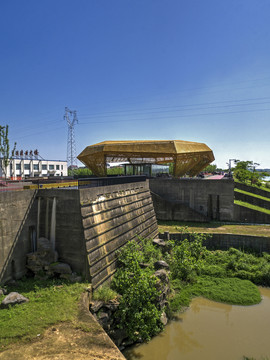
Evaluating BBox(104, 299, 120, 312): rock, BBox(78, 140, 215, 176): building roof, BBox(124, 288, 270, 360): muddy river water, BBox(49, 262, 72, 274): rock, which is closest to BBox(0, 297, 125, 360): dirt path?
BBox(104, 299, 120, 312): rock

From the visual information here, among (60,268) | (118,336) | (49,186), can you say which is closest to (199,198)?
(49,186)

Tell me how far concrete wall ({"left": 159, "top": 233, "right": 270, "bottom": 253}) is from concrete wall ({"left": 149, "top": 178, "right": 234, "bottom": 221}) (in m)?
5.35

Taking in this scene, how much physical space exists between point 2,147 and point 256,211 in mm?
28546

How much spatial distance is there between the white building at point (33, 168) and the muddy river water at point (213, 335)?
50649 millimetres

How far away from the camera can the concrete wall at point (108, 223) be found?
1231 centimetres

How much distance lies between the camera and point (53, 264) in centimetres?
1183

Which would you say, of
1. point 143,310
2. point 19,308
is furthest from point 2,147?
point 143,310

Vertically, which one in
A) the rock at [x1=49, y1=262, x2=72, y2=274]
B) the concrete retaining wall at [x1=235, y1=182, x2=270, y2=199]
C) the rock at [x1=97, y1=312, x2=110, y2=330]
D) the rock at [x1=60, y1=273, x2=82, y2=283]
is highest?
the concrete retaining wall at [x1=235, y1=182, x2=270, y2=199]

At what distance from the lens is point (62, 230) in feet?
40.8

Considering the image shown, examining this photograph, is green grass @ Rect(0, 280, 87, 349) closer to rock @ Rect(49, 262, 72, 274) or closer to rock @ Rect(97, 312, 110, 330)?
rock @ Rect(49, 262, 72, 274)

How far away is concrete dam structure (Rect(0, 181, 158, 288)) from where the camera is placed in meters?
11.3

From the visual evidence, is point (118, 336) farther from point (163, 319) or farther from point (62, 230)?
point (62, 230)

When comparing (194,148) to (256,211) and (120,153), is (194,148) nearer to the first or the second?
(120,153)

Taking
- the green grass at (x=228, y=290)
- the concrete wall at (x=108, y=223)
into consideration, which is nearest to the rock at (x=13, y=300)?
the concrete wall at (x=108, y=223)
